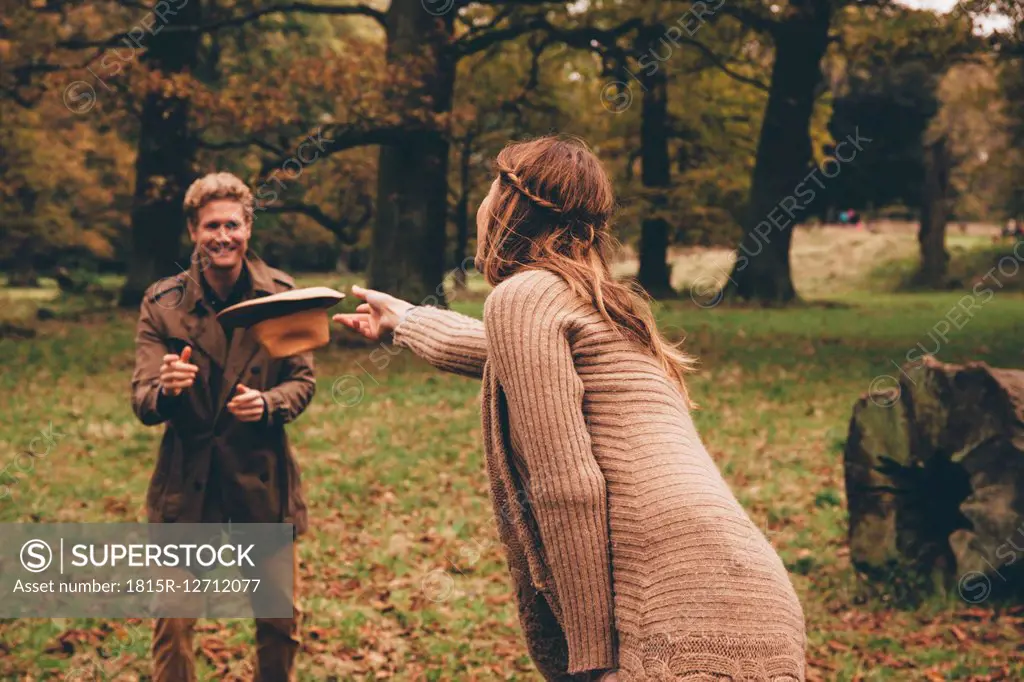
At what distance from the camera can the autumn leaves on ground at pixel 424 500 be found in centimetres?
637

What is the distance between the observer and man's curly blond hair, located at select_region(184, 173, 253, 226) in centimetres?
452

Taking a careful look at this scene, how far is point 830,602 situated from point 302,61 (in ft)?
36.7

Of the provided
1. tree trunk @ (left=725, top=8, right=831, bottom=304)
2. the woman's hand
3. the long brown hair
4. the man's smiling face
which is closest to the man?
the man's smiling face

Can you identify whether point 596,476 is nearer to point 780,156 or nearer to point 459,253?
point 780,156

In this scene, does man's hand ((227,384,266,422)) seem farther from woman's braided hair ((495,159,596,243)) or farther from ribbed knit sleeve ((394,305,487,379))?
woman's braided hair ((495,159,596,243))

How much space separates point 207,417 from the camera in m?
4.55

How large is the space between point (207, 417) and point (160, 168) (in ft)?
60.5

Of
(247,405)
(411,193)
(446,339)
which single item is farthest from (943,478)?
(411,193)

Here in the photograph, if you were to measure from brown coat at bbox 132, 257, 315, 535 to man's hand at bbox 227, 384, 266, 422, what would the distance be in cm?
8

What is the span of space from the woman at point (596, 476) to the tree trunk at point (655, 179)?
27154mm

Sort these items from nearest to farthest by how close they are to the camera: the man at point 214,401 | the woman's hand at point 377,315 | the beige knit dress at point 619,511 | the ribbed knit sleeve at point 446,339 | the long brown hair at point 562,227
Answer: the beige knit dress at point 619,511
the long brown hair at point 562,227
the ribbed knit sleeve at point 446,339
the woman's hand at point 377,315
the man at point 214,401

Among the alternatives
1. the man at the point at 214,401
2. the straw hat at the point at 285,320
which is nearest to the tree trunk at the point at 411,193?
the man at the point at 214,401

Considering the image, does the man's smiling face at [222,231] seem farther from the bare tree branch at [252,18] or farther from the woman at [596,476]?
the bare tree branch at [252,18]

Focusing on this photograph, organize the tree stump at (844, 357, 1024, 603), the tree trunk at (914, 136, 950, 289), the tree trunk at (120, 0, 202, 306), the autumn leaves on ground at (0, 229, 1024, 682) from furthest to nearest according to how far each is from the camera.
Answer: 1. the tree trunk at (914, 136, 950, 289)
2. the tree trunk at (120, 0, 202, 306)
3. the tree stump at (844, 357, 1024, 603)
4. the autumn leaves on ground at (0, 229, 1024, 682)
